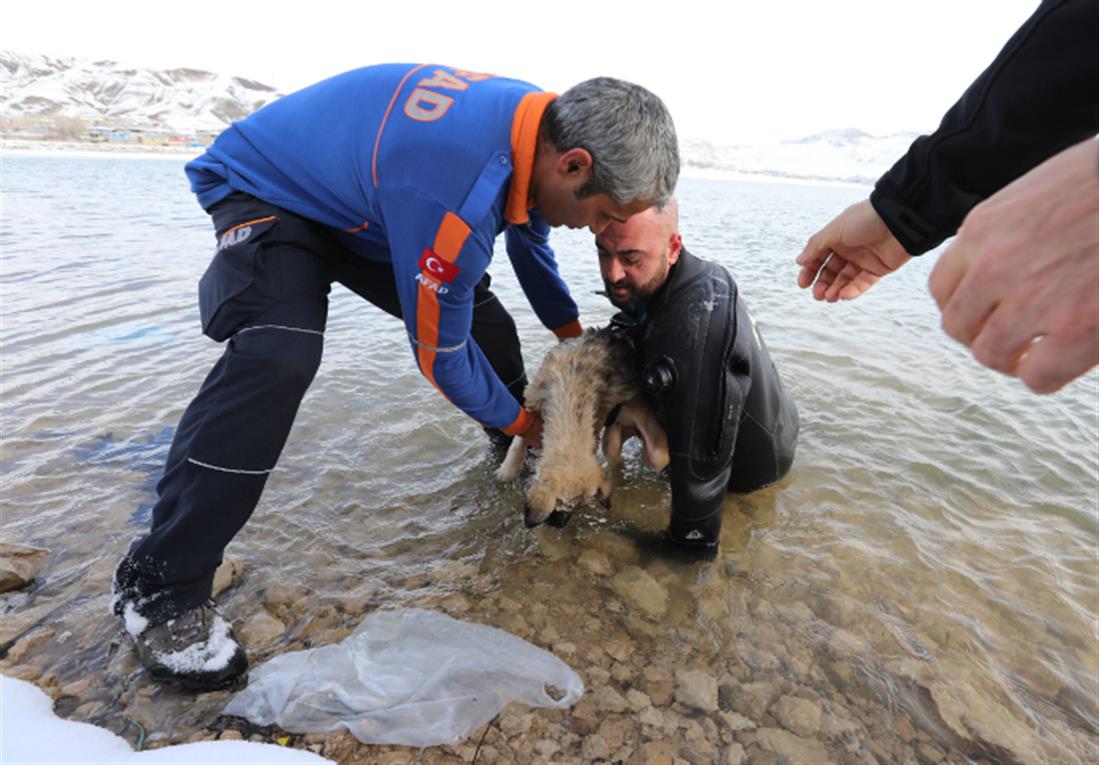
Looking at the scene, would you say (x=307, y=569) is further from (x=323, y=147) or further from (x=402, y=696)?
(x=323, y=147)

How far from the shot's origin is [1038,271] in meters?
0.87

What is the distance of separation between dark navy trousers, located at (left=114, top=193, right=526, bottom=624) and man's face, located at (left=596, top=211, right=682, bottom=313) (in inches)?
65.7

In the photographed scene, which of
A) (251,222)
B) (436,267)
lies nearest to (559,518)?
(436,267)

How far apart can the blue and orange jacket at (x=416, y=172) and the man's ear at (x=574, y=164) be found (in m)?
0.13

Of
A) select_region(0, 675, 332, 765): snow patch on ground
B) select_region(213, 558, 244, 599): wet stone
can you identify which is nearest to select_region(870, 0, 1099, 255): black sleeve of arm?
select_region(0, 675, 332, 765): snow patch on ground

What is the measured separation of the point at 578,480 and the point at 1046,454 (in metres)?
4.91

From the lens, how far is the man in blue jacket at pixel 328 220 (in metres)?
2.22

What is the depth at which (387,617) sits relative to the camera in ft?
9.44

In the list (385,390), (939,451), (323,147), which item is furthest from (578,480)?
(939,451)

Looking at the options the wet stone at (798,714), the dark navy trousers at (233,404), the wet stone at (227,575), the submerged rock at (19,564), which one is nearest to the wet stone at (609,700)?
the wet stone at (798,714)

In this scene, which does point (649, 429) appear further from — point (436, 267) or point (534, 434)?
point (436, 267)

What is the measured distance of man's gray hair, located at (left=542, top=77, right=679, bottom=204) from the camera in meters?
2.18

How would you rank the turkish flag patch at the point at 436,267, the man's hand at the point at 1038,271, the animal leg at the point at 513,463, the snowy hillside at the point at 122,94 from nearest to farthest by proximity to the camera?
the man's hand at the point at 1038,271, the turkish flag patch at the point at 436,267, the animal leg at the point at 513,463, the snowy hillside at the point at 122,94

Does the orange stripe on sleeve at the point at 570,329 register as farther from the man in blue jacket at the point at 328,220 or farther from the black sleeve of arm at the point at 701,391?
the man in blue jacket at the point at 328,220
